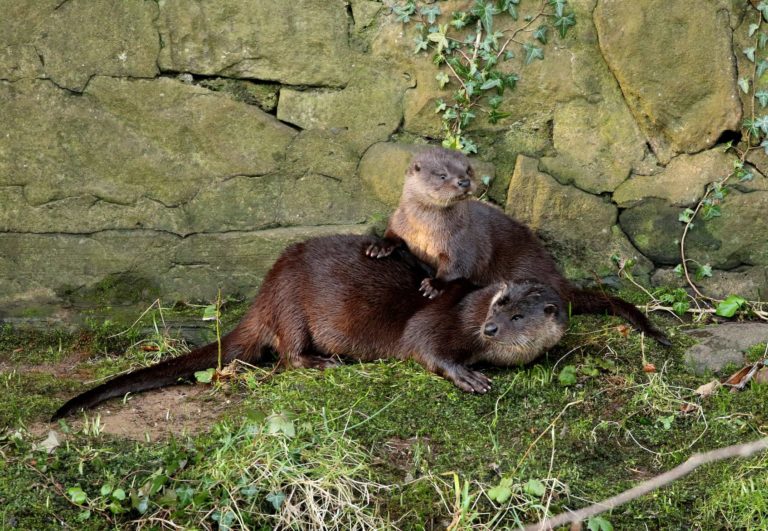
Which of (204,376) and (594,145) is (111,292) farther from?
(594,145)

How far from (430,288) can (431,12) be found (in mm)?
1049

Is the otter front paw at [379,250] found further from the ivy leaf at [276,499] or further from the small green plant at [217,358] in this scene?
the ivy leaf at [276,499]

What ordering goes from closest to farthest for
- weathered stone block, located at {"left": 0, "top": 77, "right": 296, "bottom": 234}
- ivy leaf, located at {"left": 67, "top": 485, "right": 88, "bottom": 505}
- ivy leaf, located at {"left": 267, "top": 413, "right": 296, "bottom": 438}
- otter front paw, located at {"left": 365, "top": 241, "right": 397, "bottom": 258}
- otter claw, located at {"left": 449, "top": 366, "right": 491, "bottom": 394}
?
ivy leaf, located at {"left": 67, "top": 485, "right": 88, "bottom": 505}, ivy leaf, located at {"left": 267, "top": 413, "right": 296, "bottom": 438}, otter claw, located at {"left": 449, "top": 366, "right": 491, "bottom": 394}, otter front paw, located at {"left": 365, "top": 241, "right": 397, "bottom": 258}, weathered stone block, located at {"left": 0, "top": 77, "right": 296, "bottom": 234}

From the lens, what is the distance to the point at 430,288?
3.42 m

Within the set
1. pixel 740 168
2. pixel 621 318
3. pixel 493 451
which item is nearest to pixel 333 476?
pixel 493 451

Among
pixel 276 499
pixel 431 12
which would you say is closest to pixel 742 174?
pixel 431 12

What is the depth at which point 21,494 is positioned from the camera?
2477 mm

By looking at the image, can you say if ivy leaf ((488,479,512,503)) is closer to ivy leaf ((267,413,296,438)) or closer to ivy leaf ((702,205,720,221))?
ivy leaf ((267,413,296,438))

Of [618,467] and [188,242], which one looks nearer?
[618,467]

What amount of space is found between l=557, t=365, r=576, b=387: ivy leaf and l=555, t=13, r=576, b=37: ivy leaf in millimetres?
1283

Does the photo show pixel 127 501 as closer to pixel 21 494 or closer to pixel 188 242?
pixel 21 494

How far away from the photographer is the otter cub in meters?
3.22

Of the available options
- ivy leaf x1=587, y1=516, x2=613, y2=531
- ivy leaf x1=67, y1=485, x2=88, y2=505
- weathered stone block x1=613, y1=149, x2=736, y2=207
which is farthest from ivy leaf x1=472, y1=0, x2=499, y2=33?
ivy leaf x1=67, y1=485, x2=88, y2=505

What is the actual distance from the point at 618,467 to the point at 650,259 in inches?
51.3
